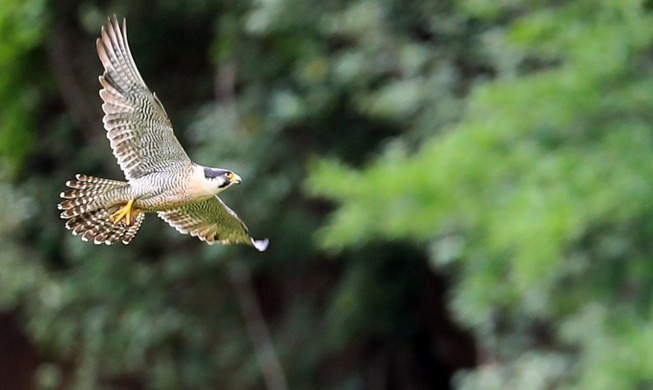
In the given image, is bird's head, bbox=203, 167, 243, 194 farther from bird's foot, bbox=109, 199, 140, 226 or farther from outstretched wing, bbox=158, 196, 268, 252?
outstretched wing, bbox=158, 196, 268, 252

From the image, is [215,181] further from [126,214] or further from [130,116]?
[130,116]

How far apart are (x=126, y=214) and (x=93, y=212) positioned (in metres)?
0.22

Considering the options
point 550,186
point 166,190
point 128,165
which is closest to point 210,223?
point 128,165

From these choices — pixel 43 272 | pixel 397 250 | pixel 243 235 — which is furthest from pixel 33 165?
pixel 243 235

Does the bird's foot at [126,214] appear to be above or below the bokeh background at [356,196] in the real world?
below

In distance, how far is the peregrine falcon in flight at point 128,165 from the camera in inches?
109

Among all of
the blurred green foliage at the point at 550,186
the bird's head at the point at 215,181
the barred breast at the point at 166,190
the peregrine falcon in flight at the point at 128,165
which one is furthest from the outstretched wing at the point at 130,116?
the blurred green foliage at the point at 550,186

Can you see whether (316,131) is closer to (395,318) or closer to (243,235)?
(395,318)

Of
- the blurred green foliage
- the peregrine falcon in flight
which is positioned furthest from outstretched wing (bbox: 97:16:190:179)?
the blurred green foliage

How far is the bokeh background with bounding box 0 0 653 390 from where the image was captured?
6203 millimetres

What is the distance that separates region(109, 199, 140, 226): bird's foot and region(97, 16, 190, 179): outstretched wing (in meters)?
0.16

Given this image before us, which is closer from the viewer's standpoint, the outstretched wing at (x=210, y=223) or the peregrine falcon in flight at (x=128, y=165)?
the peregrine falcon in flight at (x=128, y=165)

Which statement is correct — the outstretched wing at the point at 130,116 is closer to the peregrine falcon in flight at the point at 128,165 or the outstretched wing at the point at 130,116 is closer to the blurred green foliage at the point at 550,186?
the peregrine falcon in flight at the point at 128,165

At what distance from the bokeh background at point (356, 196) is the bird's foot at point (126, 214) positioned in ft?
10.6
